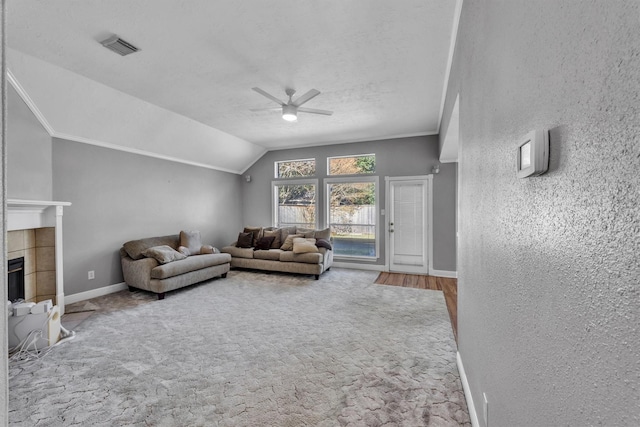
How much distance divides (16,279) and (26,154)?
1500 mm

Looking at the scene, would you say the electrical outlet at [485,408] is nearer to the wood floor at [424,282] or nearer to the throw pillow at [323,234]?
the wood floor at [424,282]

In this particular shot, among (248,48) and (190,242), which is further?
(190,242)

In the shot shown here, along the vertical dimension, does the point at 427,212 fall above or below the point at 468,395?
above

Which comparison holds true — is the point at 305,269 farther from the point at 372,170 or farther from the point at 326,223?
the point at 372,170

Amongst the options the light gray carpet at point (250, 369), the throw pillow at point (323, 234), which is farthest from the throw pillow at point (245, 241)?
the light gray carpet at point (250, 369)

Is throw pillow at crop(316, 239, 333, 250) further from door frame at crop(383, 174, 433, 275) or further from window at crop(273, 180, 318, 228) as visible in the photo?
door frame at crop(383, 174, 433, 275)

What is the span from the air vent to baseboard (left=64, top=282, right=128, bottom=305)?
341 cm

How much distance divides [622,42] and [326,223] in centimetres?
617

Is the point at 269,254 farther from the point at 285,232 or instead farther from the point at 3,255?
the point at 3,255

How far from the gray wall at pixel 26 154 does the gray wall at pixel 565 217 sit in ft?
15.4

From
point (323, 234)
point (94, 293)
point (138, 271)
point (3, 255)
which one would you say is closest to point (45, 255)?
point (94, 293)

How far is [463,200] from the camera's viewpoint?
6.89 ft

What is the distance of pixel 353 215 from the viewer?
253 inches

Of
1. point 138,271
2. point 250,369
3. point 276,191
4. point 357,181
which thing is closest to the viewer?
point 250,369
